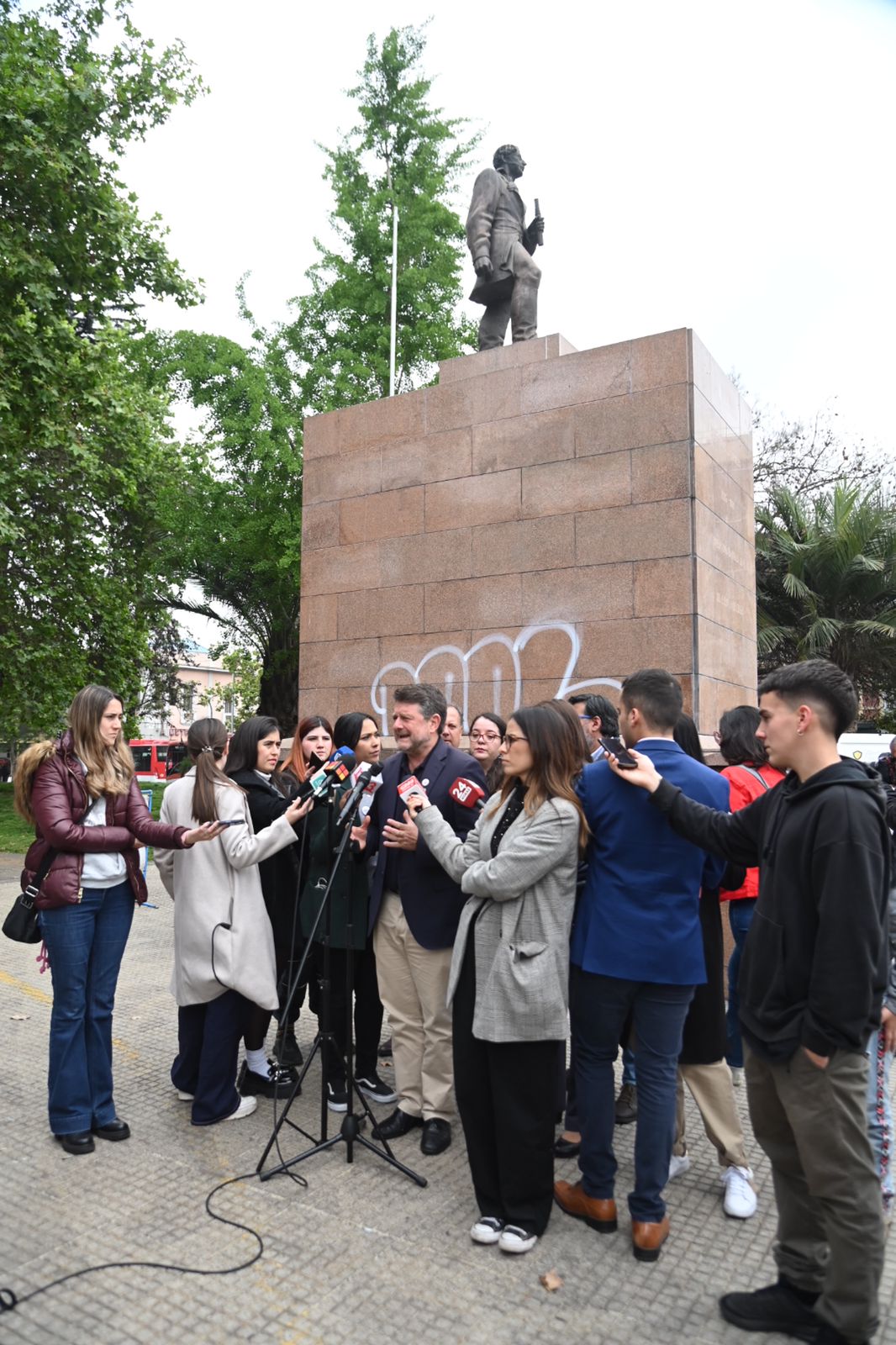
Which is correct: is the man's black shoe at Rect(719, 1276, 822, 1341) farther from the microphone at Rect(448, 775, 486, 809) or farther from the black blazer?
the microphone at Rect(448, 775, 486, 809)

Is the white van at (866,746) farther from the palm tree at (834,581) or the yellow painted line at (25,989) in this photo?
the yellow painted line at (25,989)

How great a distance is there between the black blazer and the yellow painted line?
3.31 meters

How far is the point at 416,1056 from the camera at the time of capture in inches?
167

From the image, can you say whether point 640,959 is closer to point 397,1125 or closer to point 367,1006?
point 397,1125

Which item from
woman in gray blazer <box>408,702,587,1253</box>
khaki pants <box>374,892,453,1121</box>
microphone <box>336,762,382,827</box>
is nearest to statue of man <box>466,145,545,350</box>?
microphone <box>336,762,382,827</box>

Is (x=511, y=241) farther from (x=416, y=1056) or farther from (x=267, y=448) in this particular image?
(x=267, y=448)

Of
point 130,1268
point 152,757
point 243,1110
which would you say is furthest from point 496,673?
point 152,757

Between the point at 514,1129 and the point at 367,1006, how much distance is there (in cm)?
162

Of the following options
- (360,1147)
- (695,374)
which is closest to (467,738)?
(695,374)

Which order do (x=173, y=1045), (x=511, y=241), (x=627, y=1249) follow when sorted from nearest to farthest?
(x=627, y=1249)
(x=173, y=1045)
(x=511, y=241)

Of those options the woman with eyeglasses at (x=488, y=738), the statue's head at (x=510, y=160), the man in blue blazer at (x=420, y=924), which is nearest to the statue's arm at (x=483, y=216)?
the statue's head at (x=510, y=160)

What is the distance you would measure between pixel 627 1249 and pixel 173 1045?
309cm

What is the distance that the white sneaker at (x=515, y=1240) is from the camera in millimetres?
3146

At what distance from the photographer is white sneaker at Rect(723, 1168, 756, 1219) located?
11.4 feet
